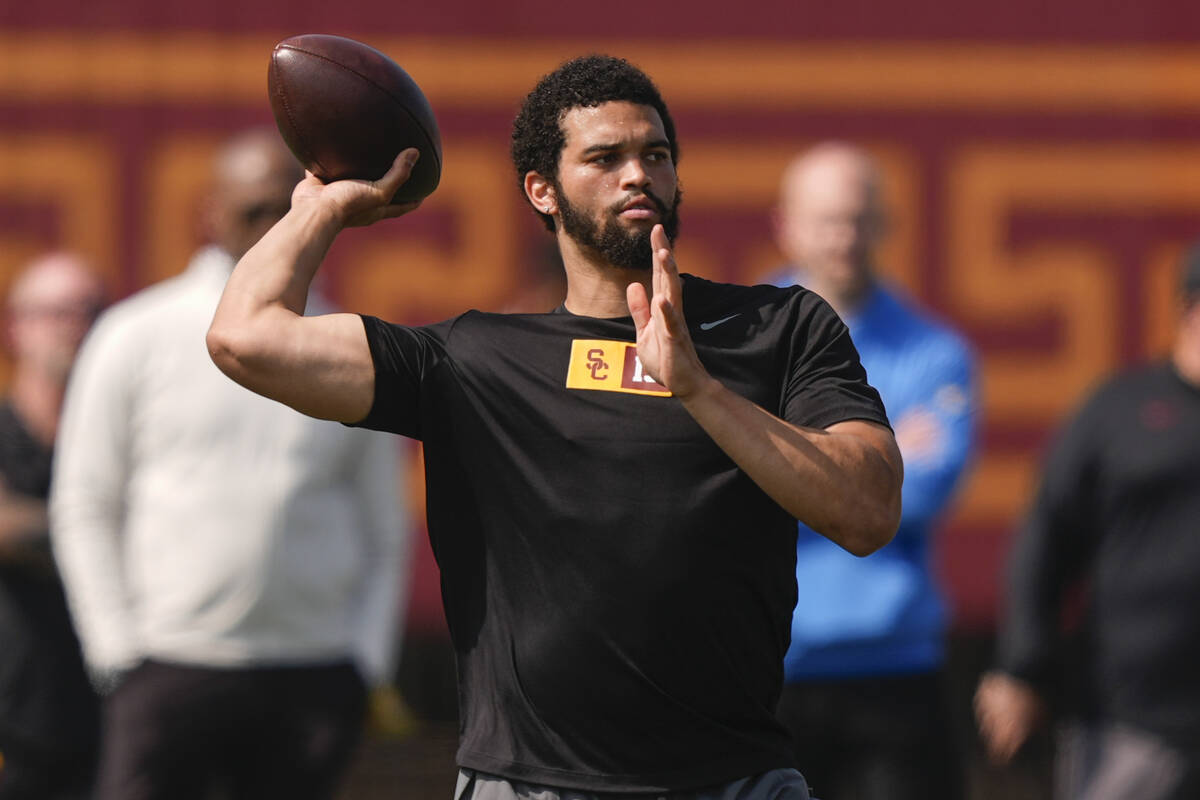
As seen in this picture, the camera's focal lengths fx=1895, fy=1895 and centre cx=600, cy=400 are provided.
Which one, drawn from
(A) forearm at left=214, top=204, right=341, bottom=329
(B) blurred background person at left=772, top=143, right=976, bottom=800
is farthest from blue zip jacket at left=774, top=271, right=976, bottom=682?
(A) forearm at left=214, top=204, right=341, bottom=329

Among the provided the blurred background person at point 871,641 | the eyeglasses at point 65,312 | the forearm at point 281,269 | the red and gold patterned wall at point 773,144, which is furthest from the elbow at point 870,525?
the red and gold patterned wall at point 773,144

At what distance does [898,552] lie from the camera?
4664mm

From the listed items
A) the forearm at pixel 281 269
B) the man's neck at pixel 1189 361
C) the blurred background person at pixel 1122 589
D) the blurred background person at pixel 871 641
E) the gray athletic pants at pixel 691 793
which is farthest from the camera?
the man's neck at pixel 1189 361

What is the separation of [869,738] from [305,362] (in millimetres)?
2277

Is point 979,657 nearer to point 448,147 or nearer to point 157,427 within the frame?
point 448,147

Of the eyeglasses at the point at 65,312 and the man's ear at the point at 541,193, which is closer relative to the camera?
the man's ear at the point at 541,193

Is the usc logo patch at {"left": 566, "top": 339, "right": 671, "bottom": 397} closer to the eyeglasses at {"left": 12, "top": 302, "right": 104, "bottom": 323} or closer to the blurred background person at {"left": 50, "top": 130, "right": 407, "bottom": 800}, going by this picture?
the blurred background person at {"left": 50, "top": 130, "right": 407, "bottom": 800}

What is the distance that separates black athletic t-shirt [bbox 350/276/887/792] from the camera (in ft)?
8.95

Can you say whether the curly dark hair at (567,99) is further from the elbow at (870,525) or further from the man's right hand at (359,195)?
the elbow at (870,525)

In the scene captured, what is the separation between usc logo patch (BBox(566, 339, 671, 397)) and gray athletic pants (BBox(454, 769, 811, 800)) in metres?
0.58

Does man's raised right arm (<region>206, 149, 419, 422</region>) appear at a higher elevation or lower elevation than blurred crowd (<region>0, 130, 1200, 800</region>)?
higher

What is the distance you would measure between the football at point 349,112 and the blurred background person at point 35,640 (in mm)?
2235

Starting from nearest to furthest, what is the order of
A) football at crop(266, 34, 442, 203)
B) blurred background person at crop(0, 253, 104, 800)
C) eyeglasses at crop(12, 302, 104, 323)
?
football at crop(266, 34, 442, 203) → blurred background person at crop(0, 253, 104, 800) → eyeglasses at crop(12, 302, 104, 323)

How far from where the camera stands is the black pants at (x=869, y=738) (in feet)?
15.0
